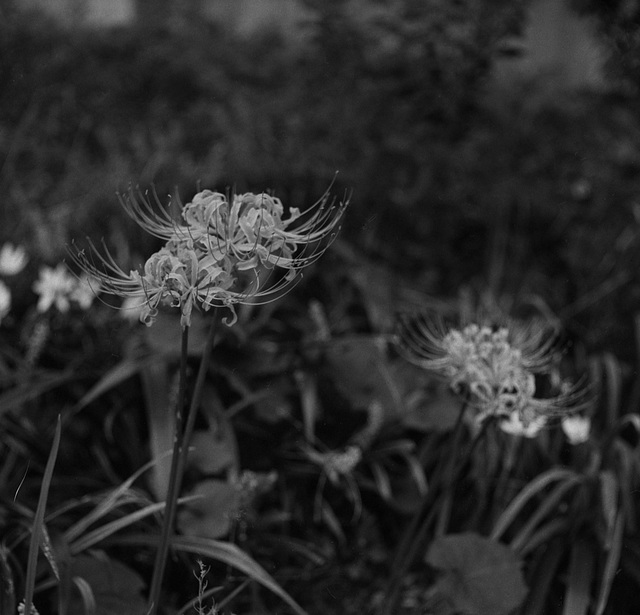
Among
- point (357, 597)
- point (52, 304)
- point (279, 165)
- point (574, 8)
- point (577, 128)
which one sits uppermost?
point (574, 8)

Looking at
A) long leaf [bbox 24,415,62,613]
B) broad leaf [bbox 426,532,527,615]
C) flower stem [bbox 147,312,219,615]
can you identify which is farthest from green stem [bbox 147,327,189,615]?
broad leaf [bbox 426,532,527,615]

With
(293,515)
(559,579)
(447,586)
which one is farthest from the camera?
(293,515)

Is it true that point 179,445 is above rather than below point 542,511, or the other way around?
above

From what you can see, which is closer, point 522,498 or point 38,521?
point 38,521

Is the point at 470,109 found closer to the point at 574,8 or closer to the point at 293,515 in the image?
the point at 574,8

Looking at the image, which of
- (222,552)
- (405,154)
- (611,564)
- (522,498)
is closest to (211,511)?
(222,552)

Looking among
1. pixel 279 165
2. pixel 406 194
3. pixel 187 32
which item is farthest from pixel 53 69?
pixel 406 194

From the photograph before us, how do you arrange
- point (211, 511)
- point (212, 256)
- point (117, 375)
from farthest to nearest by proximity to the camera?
point (117, 375)
point (211, 511)
point (212, 256)

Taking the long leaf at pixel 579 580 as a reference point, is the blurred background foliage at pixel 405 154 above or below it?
above

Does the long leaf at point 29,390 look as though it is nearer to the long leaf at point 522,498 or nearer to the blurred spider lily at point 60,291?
the blurred spider lily at point 60,291

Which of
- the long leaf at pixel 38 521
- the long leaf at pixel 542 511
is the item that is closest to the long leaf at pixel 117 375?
the long leaf at pixel 38 521

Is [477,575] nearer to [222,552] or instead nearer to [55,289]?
[222,552]
